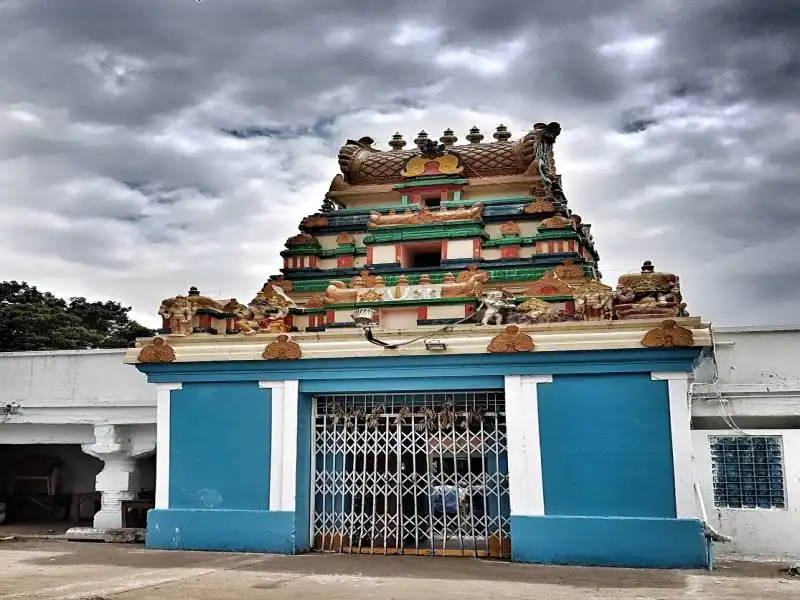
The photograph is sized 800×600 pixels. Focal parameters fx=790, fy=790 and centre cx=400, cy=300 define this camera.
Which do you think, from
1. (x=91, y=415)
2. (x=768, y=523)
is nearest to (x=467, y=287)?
(x=768, y=523)

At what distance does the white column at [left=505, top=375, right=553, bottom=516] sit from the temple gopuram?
0.7 inches

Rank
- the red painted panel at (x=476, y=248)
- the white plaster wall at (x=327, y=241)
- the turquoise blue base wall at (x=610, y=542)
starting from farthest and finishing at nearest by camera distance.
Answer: the white plaster wall at (x=327, y=241), the red painted panel at (x=476, y=248), the turquoise blue base wall at (x=610, y=542)

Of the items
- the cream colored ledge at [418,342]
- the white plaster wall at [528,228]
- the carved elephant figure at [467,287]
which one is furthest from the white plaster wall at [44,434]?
the white plaster wall at [528,228]

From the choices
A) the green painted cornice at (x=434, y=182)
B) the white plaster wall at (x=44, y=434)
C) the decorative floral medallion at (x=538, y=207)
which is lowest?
the white plaster wall at (x=44, y=434)

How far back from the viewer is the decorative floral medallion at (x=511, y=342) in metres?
9.91

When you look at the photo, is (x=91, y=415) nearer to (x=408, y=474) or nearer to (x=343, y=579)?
(x=408, y=474)

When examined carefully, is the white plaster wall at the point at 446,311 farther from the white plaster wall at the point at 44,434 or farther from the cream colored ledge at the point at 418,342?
the white plaster wall at the point at 44,434

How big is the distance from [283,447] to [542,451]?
339 centimetres

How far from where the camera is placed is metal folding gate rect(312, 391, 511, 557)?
1037 centimetres

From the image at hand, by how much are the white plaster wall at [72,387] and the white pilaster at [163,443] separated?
2.17 meters

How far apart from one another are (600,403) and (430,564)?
2852mm

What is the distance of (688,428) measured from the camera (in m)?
9.38

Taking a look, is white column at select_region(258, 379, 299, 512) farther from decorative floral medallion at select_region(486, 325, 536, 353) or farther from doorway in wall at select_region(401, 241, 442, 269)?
doorway in wall at select_region(401, 241, 442, 269)

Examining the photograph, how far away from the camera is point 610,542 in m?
9.39
